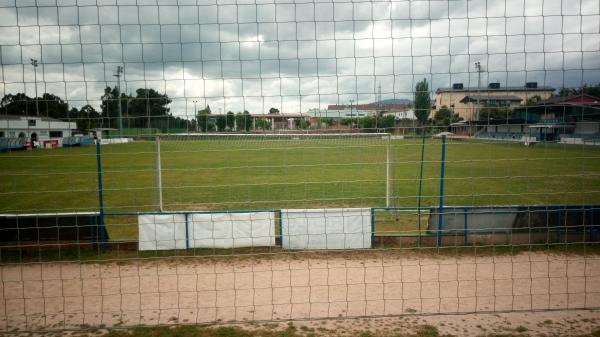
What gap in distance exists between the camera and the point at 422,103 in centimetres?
468

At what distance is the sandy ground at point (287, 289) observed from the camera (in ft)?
17.3

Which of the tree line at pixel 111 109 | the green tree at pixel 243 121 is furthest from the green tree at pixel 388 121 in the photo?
the tree line at pixel 111 109

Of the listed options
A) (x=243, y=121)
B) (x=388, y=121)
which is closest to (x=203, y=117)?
(x=243, y=121)

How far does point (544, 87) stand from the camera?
4777 mm

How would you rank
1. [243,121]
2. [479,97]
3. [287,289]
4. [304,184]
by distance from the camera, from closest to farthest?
[479,97] < [243,121] < [287,289] < [304,184]

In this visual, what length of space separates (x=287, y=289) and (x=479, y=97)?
4.20 metres

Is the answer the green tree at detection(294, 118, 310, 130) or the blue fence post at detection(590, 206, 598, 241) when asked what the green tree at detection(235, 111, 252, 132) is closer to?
the green tree at detection(294, 118, 310, 130)

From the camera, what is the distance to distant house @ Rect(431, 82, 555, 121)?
4.62m

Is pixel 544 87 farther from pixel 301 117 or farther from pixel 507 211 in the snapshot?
pixel 507 211

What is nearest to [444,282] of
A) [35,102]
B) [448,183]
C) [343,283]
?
[343,283]

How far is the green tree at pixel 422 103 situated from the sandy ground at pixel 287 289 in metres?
2.76

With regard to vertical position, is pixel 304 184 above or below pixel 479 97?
below

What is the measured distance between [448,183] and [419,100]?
15.3 m

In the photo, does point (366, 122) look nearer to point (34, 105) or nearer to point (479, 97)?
point (479, 97)
